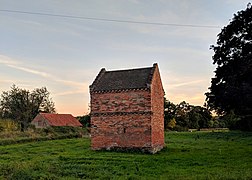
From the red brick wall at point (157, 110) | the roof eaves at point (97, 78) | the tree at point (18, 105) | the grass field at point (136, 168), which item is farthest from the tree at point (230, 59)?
the tree at point (18, 105)

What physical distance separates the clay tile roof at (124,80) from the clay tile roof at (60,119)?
36570mm

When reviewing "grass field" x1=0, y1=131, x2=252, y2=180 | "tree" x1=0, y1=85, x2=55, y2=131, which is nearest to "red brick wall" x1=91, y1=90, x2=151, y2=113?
"grass field" x1=0, y1=131, x2=252, y2=180

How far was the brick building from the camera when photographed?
2711 centimetres

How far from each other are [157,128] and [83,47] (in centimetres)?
948

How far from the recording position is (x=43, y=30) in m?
25.6

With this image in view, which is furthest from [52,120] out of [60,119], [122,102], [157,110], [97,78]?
[157,110]

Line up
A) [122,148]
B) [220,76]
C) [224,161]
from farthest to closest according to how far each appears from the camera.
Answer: [220,76] < [122,148] < [224,161]

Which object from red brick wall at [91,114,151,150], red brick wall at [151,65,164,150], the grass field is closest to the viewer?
the grass field

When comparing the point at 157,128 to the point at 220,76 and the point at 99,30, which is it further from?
the point at 99,30

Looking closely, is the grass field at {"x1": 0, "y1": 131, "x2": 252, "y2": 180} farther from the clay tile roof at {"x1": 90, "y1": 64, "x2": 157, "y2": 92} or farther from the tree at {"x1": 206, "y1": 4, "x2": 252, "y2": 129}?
the clay tile roof at {"x1": 90, "y1": 64, "x2": 157, "y2": 92}

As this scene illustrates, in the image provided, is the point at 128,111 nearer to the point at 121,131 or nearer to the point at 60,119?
the point at 121,131

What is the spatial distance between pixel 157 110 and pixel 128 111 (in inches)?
114

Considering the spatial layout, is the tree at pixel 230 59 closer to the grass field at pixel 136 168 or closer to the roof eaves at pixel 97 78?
the grass field at pixel 136 168

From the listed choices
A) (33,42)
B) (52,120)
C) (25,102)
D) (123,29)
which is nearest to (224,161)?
(123,29)
